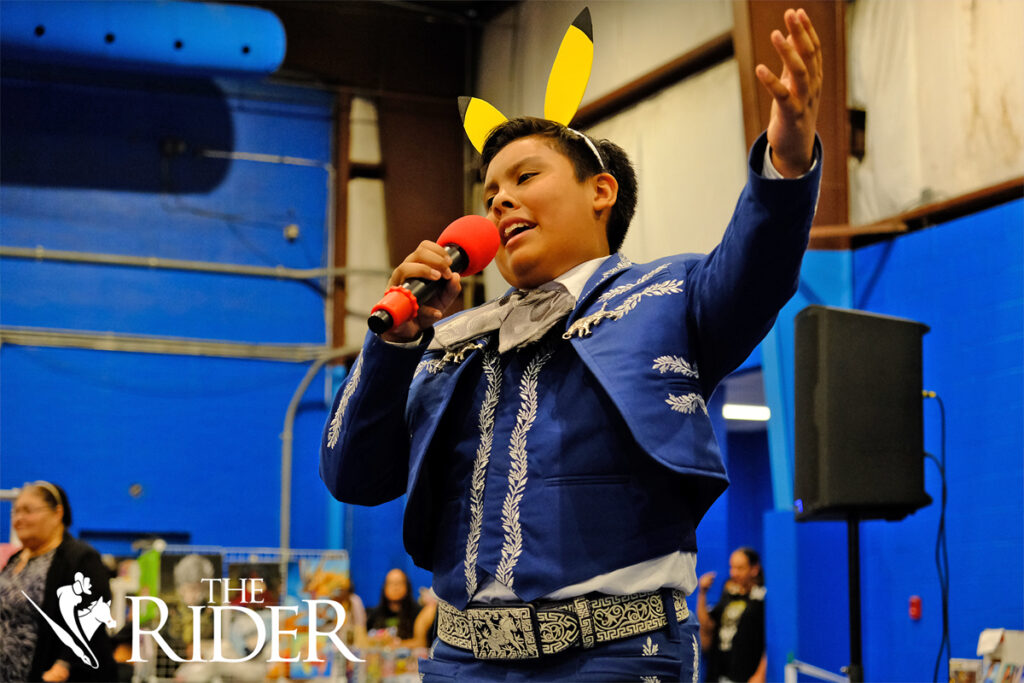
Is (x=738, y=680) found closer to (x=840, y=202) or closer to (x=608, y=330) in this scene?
(x=840, y=202)

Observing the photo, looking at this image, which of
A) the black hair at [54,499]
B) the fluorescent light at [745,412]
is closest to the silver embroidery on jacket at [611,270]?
the black hair at [54,499]

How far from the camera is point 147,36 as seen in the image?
24.0 feet

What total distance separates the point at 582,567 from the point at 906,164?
4.01 m

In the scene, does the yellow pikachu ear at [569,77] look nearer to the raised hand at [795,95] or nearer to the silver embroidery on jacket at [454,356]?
the silver embroidery on jacket at [454,356]

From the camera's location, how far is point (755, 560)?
5230mm

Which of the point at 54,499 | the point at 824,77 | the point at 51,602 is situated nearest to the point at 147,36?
the point at 54,499

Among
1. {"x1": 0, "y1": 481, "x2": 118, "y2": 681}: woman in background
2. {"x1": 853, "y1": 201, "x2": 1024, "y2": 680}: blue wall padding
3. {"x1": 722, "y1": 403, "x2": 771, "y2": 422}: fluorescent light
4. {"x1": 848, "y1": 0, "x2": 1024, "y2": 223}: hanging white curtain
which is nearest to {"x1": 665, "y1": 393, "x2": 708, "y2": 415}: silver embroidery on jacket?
{"x1": 0, "y1": 481, "x2": 118, "y2": 681}: woman in background

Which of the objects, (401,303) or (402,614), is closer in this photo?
(401,303)

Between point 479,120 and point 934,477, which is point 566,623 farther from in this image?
point 934,477

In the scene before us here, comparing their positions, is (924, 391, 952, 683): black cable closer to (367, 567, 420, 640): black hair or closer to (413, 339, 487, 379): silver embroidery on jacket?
(367, 567, 420, 640): black hair

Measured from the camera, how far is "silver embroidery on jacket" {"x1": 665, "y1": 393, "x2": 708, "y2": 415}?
1286 millimetres

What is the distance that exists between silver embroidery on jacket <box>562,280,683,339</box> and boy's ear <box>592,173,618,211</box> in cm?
26

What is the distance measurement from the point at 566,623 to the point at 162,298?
23.9ft

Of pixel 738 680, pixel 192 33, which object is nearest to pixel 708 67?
pixel 738 680
